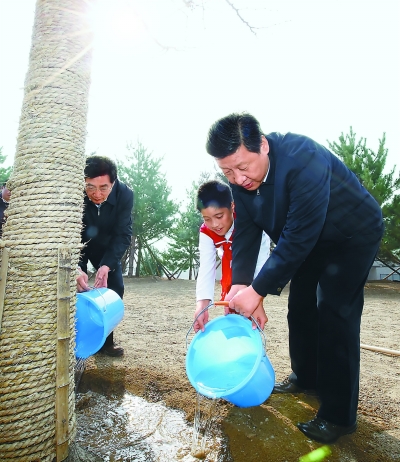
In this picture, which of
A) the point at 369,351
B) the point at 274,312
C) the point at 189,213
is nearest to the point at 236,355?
the point at 369,351

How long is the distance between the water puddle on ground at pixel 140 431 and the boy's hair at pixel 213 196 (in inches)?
48.0

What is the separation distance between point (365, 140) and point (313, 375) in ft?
35.7

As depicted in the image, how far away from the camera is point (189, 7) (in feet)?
10.4

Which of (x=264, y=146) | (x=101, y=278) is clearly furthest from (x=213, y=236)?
(x=264, y=146)

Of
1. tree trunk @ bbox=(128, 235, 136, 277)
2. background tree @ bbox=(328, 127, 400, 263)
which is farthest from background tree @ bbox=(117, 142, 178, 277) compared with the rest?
background tree @ bbox=(328, 127, 400, 263)

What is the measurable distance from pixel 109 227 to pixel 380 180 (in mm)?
9826

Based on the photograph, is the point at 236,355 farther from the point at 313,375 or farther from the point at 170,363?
the point at 170,363

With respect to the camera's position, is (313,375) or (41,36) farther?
(313,375)

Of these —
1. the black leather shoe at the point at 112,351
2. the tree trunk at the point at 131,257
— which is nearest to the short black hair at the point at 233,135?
the black leather shoe at the point at 112,351

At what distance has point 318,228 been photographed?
1421 millimetres

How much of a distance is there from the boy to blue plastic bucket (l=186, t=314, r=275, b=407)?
53 centimetres

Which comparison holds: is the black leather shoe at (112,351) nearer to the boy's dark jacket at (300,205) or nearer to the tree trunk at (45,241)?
the tree trunk at (45,241)

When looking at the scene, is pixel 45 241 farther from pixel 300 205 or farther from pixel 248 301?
pixel 300 205

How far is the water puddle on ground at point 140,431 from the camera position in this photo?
→ 152 centimetres
